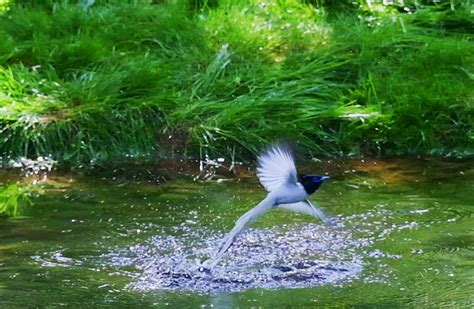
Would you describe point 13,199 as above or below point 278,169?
below

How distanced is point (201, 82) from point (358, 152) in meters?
1.20

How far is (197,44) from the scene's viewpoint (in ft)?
24.3

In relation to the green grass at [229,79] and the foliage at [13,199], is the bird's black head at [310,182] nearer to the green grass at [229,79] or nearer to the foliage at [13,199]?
the foliage at [13,199]

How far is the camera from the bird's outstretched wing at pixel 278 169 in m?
4.09

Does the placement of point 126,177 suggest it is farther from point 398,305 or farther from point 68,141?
point 398,305

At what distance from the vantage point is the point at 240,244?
4668mm

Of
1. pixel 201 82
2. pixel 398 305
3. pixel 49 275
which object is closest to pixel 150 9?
pixel 201 82

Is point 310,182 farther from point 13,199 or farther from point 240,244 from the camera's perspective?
point 13,199

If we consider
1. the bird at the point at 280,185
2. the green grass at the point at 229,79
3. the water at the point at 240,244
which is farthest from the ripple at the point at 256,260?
the green grass at the point at 229,79

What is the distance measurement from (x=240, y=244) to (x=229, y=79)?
247cm

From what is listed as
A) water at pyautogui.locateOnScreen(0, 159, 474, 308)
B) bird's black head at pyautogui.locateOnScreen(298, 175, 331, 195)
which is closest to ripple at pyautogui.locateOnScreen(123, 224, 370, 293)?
water at pyautogui.locateOnScreen(0, 159, 474, 308)

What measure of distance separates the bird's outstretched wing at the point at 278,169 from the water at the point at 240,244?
39 cm

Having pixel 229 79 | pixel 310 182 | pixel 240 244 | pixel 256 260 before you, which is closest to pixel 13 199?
pixel 240 244

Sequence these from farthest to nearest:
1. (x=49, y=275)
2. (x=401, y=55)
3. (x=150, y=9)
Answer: (x=150, y=9) → (x=401, y=55) → (x=49, y=275)
